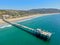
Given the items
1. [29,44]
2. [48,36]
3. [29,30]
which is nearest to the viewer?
[29,44]

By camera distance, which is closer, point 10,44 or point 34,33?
point 10,44

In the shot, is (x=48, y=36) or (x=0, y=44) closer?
(x=0, y=44)

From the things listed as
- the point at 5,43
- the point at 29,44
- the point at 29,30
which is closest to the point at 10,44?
the point at 5,43

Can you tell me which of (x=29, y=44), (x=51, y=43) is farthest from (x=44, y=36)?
(x=29, y=44)

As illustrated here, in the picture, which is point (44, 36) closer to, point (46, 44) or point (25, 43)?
point (46, 44)

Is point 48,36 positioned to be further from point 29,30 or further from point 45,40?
point 29,30

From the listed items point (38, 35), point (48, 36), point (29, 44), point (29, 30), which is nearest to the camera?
point (29, 44)

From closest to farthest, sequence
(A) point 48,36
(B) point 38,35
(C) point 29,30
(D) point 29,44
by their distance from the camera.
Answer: (D) point 29,44, (A) point 48,36, (B) point 38,35, (C) point 29,30
